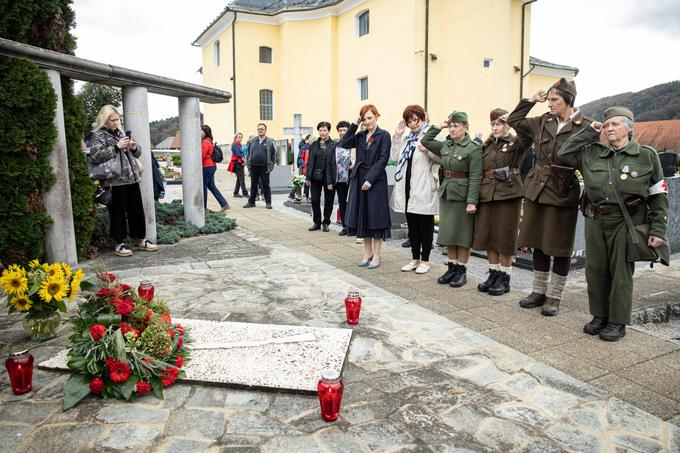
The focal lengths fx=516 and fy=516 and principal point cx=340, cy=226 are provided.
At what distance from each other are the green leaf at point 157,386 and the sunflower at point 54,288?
115cm

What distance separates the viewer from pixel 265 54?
29.6 meters

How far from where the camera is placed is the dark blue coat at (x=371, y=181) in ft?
21.6

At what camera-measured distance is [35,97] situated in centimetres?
598

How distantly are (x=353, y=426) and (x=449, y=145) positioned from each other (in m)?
3.82

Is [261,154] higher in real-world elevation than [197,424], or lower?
higher

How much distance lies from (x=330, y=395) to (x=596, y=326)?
2.71m

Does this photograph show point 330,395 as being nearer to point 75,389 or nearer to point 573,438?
point 573,438

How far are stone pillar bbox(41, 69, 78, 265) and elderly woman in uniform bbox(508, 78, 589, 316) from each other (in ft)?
17.4

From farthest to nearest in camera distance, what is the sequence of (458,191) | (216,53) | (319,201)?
(216,53)
(319,201)
(458,191)

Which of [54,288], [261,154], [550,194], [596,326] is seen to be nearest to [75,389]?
[54,288]

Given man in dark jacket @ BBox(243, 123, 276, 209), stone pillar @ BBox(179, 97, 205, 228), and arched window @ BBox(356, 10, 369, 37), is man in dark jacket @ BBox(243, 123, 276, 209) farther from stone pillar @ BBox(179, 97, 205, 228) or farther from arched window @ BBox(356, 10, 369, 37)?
arched window @ BBox(356, 10, 369, 37)

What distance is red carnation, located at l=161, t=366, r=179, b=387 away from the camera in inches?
130

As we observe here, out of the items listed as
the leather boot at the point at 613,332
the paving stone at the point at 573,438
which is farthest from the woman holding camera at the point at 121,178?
the paving stone at the point at 573,438

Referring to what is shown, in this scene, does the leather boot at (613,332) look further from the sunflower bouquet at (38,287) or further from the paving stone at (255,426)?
the sunflower bouquet at (38,287)
